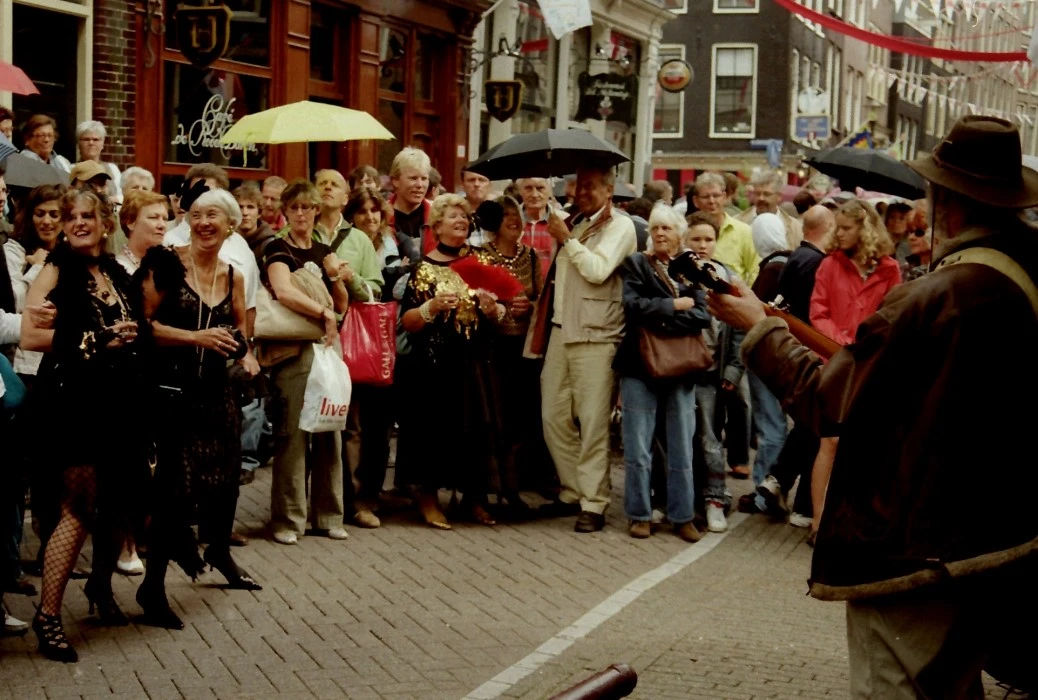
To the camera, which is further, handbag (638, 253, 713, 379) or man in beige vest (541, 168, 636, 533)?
man in beige vest (541, 168, 636, 533)

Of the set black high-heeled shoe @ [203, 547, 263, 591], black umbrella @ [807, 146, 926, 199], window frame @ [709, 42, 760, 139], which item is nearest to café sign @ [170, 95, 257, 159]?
black umbrella @ [807, 146, 926, 199]

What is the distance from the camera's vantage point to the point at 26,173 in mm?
9719

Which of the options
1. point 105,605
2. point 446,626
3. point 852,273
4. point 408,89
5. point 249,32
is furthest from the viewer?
point 408,89

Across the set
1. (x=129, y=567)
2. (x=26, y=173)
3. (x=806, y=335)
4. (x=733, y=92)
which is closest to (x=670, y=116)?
(x=733, y=92)

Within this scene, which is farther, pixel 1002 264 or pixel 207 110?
pixel 207 110

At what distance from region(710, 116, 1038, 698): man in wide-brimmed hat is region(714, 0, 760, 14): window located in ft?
151

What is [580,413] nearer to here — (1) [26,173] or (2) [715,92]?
(1) [26,173]

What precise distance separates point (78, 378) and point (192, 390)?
0.80 meters

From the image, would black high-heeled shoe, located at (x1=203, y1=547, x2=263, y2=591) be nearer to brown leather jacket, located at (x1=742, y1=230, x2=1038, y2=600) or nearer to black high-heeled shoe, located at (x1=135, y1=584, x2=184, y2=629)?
black high-heeled shoe, located at (x1=135, y1=584, x2=184, y2=629)

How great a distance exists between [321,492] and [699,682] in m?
3.37

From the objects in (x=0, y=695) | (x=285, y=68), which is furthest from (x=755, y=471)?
(x=285, y=68)

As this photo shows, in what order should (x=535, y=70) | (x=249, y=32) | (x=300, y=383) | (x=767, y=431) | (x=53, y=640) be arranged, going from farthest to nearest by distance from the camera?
(x=535, y=70) < (x=249, y=32) < (x=767, y=431) < (x=300, y=383) < (x=53, y=640)

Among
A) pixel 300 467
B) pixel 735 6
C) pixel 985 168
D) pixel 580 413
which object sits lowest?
pixel 300 467

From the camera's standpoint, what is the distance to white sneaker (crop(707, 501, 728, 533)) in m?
10.1
